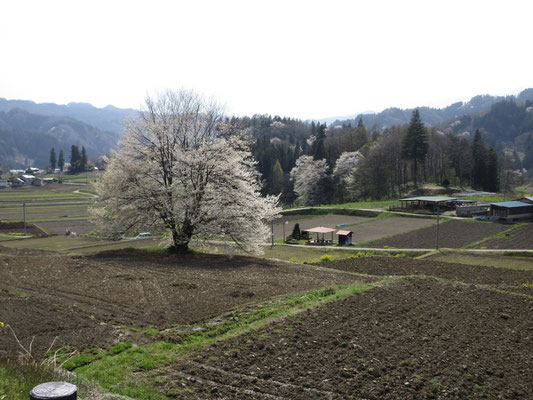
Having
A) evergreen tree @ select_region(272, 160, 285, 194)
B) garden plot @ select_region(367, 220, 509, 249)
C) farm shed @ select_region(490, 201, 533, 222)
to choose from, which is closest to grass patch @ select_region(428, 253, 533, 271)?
garden plot @ select_region(367, 220, 509, 249)

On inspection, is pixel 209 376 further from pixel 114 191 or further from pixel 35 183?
pixel 35 183

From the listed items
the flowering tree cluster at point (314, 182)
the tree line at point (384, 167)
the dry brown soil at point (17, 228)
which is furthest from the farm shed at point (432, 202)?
the dry brown soil at point (17, 228)

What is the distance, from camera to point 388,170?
9388 cm

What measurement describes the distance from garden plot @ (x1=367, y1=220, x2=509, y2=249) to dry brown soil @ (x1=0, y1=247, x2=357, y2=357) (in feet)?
71.9

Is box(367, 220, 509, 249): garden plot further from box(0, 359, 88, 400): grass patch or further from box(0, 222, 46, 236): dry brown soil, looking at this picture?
box(0, 222, 46, 236): dry brown soil

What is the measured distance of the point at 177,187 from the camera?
26.9 m

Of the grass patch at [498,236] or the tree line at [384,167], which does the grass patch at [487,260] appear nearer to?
the grass patch at [498,236]

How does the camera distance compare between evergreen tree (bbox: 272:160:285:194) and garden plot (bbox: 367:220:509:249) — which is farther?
evergreen tree (bbox: 272:160:285:194)

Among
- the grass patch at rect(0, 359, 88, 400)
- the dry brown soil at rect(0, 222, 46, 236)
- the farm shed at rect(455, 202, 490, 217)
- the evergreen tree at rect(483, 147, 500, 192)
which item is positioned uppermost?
the evergreen tree at rect(483, 147, 500, 192)

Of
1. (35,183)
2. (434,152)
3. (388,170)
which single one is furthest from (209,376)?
A: (35,183)

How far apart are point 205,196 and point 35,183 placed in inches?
4728

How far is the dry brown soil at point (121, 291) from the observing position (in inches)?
459

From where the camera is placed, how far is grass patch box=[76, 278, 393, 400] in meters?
8.48

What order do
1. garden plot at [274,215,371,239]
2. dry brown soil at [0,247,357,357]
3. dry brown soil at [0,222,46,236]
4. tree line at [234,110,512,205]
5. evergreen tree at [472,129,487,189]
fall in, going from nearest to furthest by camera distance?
dry brown soil at [0,247,357,357], dry brown soil at [0,222,46,236], garden plot at [274,215,371,239], tree line at [234,110,512,205], evergreen tree at [472,129,487,189]
